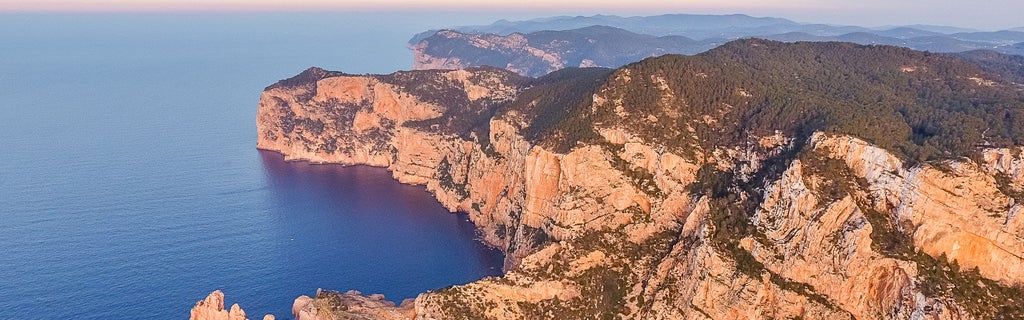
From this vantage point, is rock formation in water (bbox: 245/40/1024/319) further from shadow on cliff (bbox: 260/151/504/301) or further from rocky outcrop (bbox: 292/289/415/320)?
shadow on cliff (bbox: 260/151/504/301)

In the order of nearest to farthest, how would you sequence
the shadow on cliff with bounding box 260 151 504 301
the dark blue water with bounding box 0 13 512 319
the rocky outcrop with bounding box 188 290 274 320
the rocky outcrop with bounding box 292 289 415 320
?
the rocky outcrop with bounding box 188 290 274 320 → the rocky outcrop with bounding box 292 289 415 320 → the dark blue water with bounding box 0 13 512 319 → the shadow on cliff with bounding box 260 151 504 301

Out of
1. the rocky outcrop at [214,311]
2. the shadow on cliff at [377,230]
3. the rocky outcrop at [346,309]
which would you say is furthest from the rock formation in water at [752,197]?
the rocky outcrop at [214,311]

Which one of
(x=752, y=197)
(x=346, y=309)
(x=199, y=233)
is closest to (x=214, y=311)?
(x=346, y=309)

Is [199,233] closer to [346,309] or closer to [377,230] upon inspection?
[377,230]

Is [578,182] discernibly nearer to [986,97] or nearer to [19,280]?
[986,97]

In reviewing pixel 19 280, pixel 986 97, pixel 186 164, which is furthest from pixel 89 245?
pixel 986 97

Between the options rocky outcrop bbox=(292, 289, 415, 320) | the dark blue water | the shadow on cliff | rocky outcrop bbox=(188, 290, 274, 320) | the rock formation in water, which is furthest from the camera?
the shadow on cliff

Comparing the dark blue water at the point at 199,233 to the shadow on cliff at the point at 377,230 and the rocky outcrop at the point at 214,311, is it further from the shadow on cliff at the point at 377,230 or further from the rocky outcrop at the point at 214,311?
the rocky outcrop at the point at 214,311

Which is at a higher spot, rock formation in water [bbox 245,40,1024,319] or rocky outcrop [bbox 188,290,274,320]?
rock formation in water [bbox 245,40,1024,319]

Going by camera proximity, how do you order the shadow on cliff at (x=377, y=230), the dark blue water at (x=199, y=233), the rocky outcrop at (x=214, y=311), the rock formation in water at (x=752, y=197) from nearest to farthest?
the rock formation in water at (x=752, y=197), the rocky outcrop at (x=214, y=311), the dark blue water at (x=199, y=233), the shadow on cliff at (x=377, y=230)

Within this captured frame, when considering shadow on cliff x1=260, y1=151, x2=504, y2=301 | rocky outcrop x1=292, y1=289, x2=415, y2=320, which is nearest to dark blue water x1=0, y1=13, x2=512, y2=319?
shadow on cliff x1=260, y1=151, x2=504, y2=301
